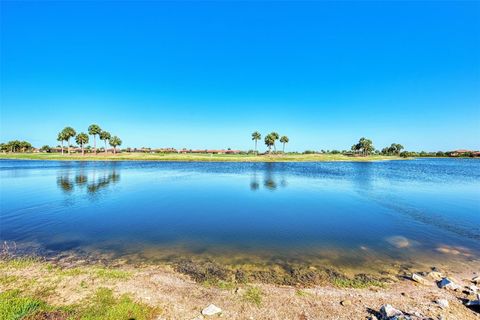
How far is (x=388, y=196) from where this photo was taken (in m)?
26.0

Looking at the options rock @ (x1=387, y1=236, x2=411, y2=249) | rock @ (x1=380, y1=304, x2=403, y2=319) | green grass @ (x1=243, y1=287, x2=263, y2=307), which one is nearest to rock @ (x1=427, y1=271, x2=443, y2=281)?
rock @ (x1=387, y1=236, x2=411, y2=249)

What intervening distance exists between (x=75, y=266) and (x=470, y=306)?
13434mm

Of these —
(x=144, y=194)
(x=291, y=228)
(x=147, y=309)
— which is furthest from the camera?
(x=144, y=194)

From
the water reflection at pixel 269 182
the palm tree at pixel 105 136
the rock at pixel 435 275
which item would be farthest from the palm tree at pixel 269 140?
the rock at pixel 435 275

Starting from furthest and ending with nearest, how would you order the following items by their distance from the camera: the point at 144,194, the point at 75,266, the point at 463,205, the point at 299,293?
the point at 144,194
the point at 463,205
the point at 75,266
the point at 299,293

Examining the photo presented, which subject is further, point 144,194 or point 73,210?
point 144,194

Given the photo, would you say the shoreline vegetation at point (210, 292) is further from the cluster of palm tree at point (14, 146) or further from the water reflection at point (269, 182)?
the cluster of palm tree at point (14, 146)

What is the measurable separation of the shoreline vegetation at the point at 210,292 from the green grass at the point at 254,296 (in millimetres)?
30

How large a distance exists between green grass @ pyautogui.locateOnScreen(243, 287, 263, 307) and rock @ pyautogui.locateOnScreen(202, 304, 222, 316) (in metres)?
1.05

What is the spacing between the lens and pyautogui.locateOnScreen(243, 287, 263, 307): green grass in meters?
6.68

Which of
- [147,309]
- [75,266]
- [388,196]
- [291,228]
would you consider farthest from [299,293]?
[388,196]

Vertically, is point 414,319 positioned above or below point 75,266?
above

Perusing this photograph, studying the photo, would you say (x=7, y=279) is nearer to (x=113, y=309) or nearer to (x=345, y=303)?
(x=113, y=309)

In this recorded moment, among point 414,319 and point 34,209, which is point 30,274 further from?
point 34,209
